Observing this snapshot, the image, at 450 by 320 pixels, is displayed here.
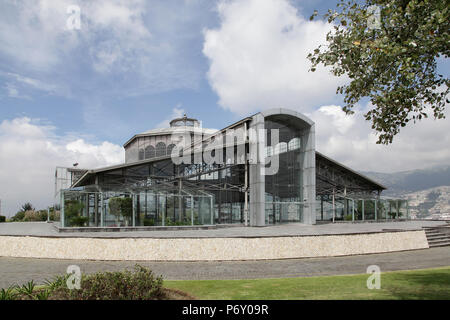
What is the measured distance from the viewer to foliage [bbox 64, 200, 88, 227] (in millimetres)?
21859

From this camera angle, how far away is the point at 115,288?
6809 mm

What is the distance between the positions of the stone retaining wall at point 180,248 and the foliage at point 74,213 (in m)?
5.61

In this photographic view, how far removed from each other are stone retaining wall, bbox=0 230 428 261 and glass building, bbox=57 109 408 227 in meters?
5.99

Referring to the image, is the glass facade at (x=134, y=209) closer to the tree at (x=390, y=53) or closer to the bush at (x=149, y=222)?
the bush at (x=149, y=222)

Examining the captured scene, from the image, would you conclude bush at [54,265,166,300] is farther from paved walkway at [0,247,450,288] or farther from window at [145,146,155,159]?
window at [145,146,155,159]

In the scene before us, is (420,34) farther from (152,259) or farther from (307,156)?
(307,156)

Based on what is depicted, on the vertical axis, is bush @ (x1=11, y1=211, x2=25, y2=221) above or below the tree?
below

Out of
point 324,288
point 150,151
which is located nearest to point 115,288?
point 324,288

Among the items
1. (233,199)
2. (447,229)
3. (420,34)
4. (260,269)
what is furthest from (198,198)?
(420,34)

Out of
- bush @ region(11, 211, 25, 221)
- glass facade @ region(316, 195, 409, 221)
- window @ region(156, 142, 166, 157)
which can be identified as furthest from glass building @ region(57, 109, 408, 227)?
bush @ region(11, 211, 25, 221)

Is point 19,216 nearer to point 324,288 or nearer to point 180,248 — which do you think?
point 180,248

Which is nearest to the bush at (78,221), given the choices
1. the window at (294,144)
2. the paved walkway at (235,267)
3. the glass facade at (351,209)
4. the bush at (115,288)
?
the paved walkway at (235,267)

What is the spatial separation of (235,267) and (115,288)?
6860 mm
